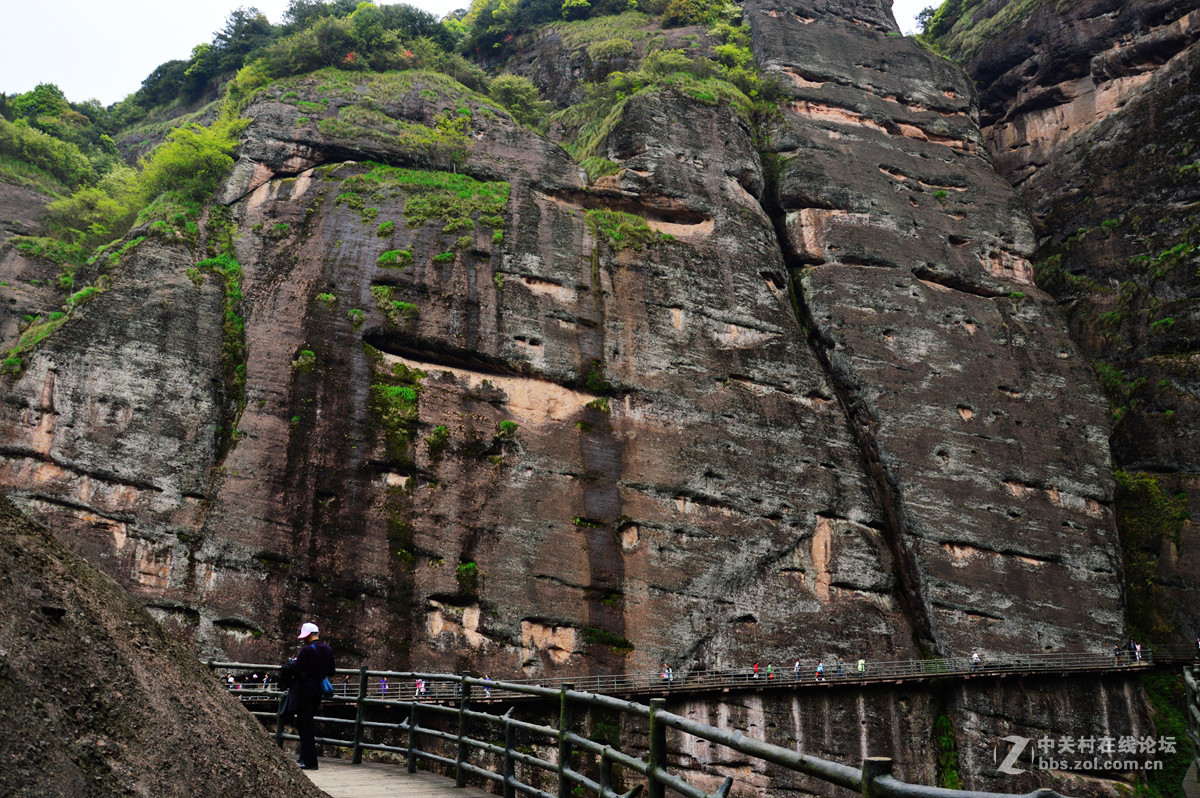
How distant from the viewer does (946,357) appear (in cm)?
2922

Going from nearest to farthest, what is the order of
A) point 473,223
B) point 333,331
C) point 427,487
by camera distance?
point 427,487 < point 333,331 < point 473,223

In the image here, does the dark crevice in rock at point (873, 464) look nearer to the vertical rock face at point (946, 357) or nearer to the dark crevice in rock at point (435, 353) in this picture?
the vertical rock face at point (946, 357)

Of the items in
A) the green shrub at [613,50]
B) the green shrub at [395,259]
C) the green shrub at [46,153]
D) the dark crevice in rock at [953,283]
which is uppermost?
the green shrub at [613,50]

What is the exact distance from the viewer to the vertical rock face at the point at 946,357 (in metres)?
25.4

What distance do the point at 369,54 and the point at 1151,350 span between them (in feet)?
104

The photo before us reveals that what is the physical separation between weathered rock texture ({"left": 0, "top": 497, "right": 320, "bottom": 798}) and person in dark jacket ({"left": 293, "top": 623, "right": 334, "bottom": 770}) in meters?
3.39

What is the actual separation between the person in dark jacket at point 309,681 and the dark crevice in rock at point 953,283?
92.7ft

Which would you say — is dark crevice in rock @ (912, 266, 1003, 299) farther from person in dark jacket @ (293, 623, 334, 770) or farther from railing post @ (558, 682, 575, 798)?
railing post @ (558, 682, 575, 798)

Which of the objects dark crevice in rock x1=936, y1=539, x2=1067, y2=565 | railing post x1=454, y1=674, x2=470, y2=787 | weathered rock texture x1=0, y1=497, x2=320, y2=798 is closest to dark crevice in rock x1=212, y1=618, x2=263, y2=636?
railing post x1=454, y1=674, x2=470, y2=787

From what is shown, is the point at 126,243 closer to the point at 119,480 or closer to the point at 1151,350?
the point at 119,480

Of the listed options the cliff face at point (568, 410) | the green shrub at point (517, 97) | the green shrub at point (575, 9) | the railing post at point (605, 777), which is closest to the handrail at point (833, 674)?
the cliff face at point (568, 410)

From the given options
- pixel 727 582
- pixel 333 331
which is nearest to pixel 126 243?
pixel 333 331

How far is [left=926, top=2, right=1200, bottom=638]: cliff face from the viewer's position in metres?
28.4

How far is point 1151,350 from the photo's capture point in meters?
30.6
